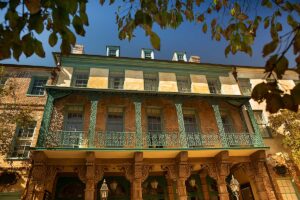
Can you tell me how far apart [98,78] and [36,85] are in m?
4.06

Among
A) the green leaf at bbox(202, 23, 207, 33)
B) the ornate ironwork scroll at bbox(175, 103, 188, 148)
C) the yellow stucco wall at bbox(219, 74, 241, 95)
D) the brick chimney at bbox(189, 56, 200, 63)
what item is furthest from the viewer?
the brick chimney at bbox(189, 56, 200, 63)

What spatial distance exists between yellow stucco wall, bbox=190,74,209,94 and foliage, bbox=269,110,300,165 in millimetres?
4747

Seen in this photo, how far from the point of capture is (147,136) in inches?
522

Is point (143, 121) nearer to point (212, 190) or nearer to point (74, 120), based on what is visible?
point (74, 120)

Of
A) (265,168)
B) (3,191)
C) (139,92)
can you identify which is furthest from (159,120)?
(3,191)

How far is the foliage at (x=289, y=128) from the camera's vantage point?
1346cm

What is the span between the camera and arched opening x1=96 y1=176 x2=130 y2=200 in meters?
12.8

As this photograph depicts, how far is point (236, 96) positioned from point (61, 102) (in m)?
11.2

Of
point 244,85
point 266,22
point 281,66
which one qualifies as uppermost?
point 244,85

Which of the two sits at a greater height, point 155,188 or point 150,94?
point 150,94

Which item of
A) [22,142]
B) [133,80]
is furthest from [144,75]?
[22,142]

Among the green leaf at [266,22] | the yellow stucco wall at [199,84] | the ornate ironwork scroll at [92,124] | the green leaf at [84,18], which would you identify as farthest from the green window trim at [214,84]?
the green leaf at [84,18]

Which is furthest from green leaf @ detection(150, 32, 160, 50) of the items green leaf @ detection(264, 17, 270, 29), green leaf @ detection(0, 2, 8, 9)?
green leaf @ detection(264, 17, 270, 29)

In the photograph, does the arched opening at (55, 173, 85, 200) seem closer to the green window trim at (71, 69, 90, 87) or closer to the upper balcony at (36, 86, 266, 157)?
the upper balcony at (36, 86, 266, 157)
